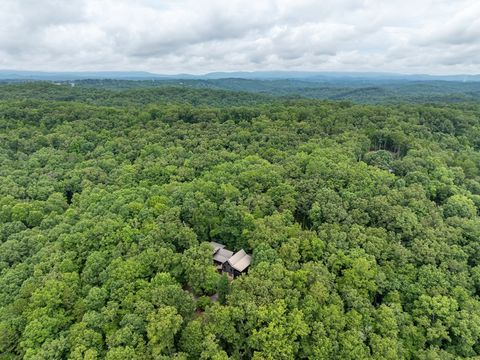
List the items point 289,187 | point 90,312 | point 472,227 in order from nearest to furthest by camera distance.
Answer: point 90,312 → point 472,227 → point 289,187

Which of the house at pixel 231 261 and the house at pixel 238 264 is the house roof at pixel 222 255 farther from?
the house at pixel 238 264

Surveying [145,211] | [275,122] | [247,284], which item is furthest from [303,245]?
[275,122]

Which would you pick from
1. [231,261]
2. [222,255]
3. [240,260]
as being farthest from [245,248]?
[231,261]

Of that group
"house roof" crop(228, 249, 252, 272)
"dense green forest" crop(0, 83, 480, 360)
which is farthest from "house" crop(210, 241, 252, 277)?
"dense green forest" crop(0, 83, 480, 360)

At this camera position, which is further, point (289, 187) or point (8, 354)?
point (289, 187)

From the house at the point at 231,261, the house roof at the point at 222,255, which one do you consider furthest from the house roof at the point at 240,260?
the house roof at the point at 222,255

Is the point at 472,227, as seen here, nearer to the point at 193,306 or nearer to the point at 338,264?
the point at 338,264

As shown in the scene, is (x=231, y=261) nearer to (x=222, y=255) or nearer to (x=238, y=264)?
(x=238, y=264)
